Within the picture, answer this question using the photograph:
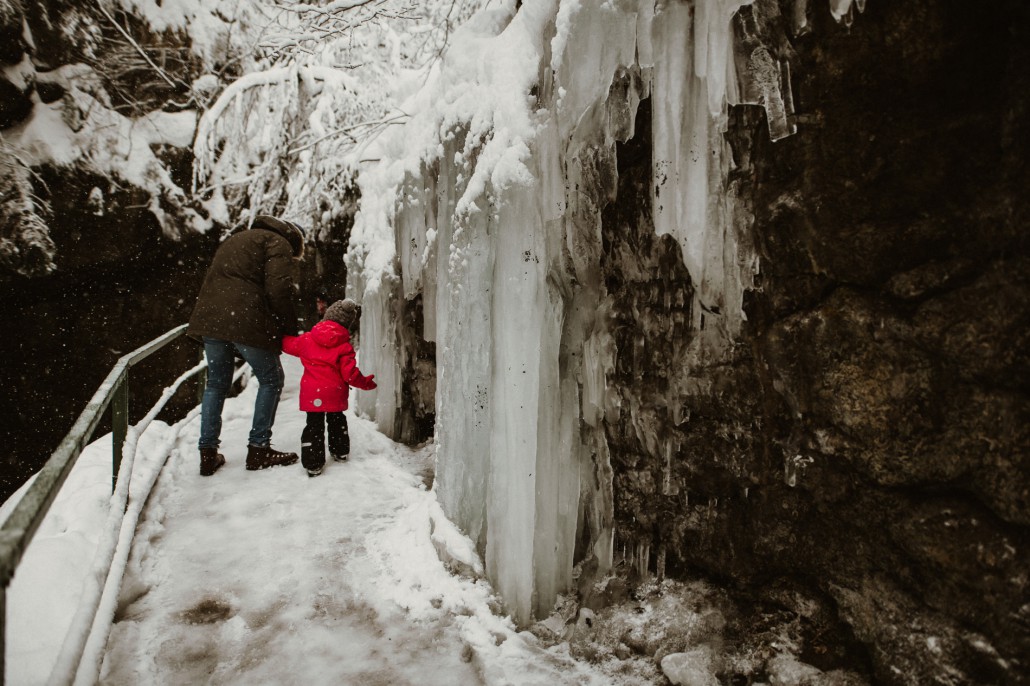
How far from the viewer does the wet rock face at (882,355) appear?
75.4 inches

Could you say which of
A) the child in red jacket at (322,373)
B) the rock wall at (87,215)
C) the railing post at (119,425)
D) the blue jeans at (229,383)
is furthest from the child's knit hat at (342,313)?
the rock wall at (87,215)

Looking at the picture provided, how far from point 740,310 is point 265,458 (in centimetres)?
364

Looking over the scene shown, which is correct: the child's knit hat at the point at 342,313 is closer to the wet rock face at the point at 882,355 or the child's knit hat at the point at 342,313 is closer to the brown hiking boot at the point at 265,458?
the brown hiking boot at the point at 265,458

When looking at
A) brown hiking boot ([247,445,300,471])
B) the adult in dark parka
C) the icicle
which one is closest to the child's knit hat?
the adult in dark parka

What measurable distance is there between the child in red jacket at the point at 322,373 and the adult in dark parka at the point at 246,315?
0.61ft

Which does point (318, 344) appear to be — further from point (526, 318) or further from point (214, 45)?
point (214, 45)

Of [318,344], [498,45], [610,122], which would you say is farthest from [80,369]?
[610,122]

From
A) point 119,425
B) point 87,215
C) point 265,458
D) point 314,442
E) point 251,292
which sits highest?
point 87,215

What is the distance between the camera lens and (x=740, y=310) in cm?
267

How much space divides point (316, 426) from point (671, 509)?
8.92 feet

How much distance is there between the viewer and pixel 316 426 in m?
4.39

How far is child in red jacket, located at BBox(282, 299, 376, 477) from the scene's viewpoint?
4.36 m

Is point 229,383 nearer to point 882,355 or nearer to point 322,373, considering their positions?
point 322,373

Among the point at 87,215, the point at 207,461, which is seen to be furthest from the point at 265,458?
the point at 87,215
